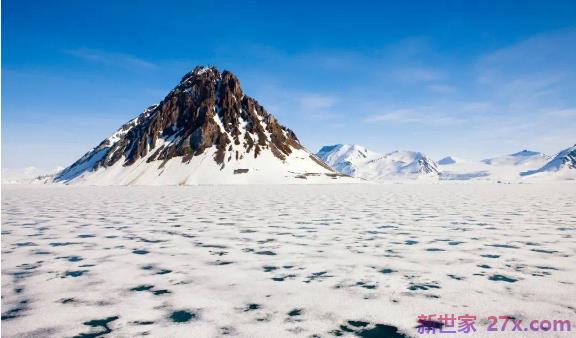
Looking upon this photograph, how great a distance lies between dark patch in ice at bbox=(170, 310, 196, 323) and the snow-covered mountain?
5038 inches

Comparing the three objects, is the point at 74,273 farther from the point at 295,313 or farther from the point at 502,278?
the point at 502,278

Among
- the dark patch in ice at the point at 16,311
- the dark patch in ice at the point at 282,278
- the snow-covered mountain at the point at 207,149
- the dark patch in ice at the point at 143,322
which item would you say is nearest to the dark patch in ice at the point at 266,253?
the dark patch in ice at the point at 282,278

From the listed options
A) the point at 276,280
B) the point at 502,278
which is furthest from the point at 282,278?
the point at 502,278

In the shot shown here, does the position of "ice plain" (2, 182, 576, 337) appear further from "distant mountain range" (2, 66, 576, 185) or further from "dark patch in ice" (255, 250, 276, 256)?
"distant mountain range" (2, 66, 576, 185)

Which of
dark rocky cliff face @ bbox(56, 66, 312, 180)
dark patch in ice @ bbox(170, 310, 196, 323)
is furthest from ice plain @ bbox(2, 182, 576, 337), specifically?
dark rocky cliff face @ bbox(56, 66, 312, 180)

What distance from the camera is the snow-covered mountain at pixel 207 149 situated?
144 meters

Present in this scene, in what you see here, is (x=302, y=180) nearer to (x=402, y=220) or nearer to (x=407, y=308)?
(x=402, y=220)

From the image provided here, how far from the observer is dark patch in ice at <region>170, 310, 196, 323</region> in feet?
19.5

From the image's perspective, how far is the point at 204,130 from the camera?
168 metres

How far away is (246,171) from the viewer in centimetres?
14462

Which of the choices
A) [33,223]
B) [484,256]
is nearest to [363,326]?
[484,256]

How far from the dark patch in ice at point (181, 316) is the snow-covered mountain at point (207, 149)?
128 meters

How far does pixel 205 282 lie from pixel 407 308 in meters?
4.14

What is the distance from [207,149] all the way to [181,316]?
15986 centimetres
